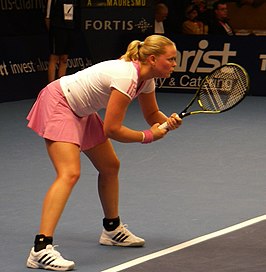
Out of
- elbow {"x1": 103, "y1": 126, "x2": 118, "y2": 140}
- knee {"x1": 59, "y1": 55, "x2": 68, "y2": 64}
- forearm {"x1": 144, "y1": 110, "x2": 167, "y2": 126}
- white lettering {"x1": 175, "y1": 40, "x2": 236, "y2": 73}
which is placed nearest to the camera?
elbow {"x1": 103, "y1": 126, "x2": 118, "y2": 140}

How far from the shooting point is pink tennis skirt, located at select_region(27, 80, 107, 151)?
5289 millimetres

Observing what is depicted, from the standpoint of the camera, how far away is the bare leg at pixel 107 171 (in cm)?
550

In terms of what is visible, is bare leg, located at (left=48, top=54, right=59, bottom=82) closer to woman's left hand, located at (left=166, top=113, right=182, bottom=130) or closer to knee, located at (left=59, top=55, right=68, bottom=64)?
knee, located at (left=59, top=55, right=68, bottom=64)

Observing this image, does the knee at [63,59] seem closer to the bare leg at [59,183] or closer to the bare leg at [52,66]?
the bare leg at [52,66]

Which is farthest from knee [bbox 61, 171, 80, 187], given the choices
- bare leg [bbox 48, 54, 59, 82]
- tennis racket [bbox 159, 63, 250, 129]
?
bare leg [bbox 48, 54, 59, 82]

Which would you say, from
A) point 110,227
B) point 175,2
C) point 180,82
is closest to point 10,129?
point 180,82

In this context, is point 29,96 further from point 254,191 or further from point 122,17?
point 254,191

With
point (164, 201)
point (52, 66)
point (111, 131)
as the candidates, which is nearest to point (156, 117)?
point (111, 131)

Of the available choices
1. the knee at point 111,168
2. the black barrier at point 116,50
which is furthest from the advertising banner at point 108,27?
the knee at point 111,168

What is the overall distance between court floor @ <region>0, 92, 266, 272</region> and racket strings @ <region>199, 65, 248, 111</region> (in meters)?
0.87

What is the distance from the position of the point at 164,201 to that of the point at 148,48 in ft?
6.27

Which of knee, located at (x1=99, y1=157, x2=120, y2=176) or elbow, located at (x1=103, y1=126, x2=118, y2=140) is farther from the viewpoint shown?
knee, located at (x1=99, y1=157, x2=120, y2=176)

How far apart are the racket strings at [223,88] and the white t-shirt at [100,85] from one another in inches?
19.7

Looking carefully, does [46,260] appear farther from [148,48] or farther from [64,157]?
[148,48]
